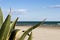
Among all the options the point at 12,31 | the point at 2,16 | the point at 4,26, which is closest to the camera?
the point at 4,26

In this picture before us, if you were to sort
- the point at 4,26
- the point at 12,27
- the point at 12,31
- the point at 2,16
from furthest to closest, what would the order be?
1. the point at 2,16
2. the point at 12,27
3. the point at 12,31
4. the point at 4,26

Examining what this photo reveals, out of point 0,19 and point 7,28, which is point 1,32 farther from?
point 0,19

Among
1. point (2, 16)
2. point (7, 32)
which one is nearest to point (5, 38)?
point (7, 32)

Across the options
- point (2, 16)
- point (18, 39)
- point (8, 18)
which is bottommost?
point (18, 39)

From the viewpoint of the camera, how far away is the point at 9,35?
1.89 metres

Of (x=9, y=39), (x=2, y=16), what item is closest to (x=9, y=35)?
(x=9, y=39)

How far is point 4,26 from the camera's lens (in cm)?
173

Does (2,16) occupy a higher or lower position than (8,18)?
lower

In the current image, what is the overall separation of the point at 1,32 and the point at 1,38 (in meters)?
0.07

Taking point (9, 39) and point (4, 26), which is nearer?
point (4, 26)

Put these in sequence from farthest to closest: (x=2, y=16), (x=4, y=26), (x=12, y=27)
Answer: (x=2, y=16) < (x=12, y=27) < (x=4, y=26)

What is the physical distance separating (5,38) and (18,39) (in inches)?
7.9

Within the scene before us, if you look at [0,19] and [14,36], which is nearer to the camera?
[14,36]

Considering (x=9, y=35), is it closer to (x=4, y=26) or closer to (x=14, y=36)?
(x=14, y=36)
